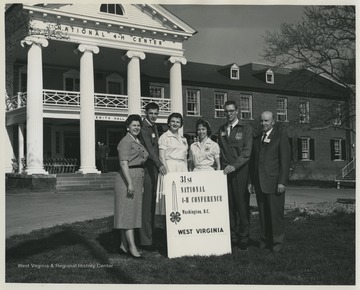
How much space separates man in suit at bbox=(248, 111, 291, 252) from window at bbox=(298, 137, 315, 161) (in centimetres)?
2443

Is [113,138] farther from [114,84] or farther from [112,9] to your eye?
[112,9]

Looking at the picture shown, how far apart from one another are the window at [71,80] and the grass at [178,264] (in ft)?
51.4

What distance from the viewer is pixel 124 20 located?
17281mm

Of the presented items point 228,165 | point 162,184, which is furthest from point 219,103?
point 162,184

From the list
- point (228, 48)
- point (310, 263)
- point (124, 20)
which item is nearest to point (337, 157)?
point (124, 20)

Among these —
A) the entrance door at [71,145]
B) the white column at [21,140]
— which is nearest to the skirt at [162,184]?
the white column at [21,140]

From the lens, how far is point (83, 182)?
15312mm

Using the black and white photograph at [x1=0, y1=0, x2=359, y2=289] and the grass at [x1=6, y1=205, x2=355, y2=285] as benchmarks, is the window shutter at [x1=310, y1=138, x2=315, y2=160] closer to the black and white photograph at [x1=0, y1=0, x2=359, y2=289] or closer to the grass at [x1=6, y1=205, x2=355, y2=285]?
the black and white photograph at [x1=0, y1=0, x2=359, y2=289]

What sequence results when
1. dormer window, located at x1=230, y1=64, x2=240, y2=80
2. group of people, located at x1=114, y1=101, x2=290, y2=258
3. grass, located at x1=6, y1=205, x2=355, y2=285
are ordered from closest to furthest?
1. grass, located at x1=6, y1=205, x2=355, y2=285
2. group of people, located at x1=114, y1=101, x2=290, y2=258
3. dormer window, located at x1=230, y1=64, x2=240, y2=80

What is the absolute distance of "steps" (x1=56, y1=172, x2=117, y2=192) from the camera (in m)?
14.8

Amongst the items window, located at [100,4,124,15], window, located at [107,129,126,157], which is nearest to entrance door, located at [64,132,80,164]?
window, located at [107,129,126,157]

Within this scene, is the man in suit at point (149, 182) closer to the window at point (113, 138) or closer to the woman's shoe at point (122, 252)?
the woman's shoe at point (122, 252)

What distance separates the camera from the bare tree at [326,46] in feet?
26.8

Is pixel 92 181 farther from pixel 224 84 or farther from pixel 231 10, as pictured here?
pixel 224 84
